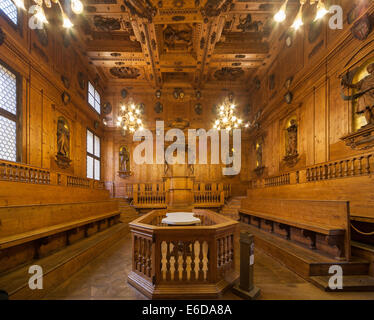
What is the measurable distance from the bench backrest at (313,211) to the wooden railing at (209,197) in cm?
397

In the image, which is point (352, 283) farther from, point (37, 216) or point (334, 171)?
point (37, 216)

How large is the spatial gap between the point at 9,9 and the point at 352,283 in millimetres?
10715

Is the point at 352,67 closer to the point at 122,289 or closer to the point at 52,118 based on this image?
the point at 122,289

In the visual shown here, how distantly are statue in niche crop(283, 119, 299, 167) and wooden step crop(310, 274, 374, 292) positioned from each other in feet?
17.3

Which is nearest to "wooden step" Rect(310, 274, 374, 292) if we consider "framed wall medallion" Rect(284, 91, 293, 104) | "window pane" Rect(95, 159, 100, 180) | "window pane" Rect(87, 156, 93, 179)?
"framed wall medallion" Rect(284, 91, 293, 104)

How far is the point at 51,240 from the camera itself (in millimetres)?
4055

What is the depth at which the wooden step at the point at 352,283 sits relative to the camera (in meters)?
2.85

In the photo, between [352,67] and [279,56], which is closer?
[352,67]

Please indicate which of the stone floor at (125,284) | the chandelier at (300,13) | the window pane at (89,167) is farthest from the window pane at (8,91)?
the chandelier at (300,13)

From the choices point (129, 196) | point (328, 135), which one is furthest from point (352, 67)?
point (129, 196)

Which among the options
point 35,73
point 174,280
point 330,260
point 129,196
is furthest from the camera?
point 129,196

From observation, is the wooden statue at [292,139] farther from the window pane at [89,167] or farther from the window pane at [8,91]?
the window pane at [89,167]

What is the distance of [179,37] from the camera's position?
9.27 meters

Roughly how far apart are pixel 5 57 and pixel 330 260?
377 inches
